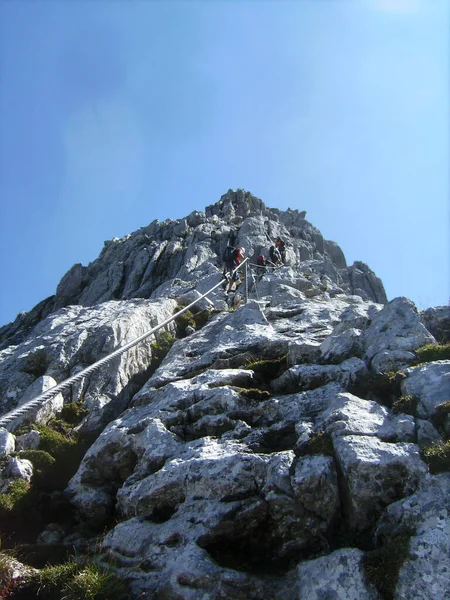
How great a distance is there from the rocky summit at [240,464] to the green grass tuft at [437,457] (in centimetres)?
3

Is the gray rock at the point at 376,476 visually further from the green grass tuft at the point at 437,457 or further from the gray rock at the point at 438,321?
the gray rock at the point at 438,321

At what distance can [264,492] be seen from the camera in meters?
8.24

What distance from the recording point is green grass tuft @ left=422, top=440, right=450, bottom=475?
24.9 ft

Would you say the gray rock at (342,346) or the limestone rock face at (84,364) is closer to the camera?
the gray rock at (342,346)

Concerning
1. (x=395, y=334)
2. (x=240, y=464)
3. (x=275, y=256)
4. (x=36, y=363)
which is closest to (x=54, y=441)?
(x=36, y=363)

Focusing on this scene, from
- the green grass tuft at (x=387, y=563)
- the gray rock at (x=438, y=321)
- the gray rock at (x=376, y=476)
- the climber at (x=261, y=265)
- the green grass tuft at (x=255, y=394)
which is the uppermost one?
the climber at (x=261, y=265)

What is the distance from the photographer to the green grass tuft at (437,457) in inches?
299

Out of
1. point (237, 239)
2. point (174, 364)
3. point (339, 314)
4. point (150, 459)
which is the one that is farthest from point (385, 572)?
point (237, 239)

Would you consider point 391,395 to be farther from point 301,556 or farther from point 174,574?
point 174,574

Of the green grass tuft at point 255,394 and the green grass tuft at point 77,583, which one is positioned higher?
the green grass tuft at point 255,394

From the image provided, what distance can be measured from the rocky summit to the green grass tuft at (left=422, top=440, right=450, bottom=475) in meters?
0.03

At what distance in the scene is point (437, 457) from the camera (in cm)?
777

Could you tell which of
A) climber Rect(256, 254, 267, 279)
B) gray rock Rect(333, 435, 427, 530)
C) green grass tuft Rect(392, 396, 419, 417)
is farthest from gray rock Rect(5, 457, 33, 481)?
climber Rect(256, 254, 267, 279)

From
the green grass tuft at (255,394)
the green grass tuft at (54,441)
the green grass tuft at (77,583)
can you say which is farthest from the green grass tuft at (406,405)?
the green grass tuft at (54,441)
